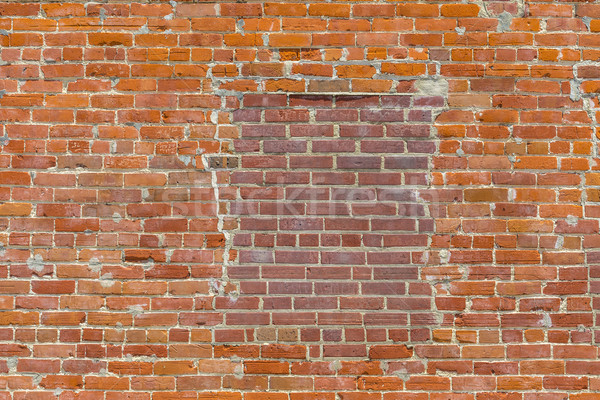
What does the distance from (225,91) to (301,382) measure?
148cm

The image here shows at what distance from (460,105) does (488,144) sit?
0.24 metres

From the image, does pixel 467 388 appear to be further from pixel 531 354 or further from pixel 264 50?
pixel 264 50

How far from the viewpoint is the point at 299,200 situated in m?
2.07

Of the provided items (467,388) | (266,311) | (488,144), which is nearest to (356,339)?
(266,311)

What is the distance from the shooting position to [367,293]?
205 cm

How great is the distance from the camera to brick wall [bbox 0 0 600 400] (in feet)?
6.68

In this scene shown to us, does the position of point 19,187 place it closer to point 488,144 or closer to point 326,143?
point 326,143

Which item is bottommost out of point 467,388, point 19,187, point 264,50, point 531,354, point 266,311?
point 467,388

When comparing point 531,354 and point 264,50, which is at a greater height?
point 264,50

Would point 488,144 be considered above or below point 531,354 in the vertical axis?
above

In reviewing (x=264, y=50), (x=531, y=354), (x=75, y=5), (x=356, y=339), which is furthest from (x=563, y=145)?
(x=75, y=5)

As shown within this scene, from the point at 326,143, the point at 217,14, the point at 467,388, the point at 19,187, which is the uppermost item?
the point at 217,14

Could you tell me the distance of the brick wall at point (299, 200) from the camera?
80.2 inches

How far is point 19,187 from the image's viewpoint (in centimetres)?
207
